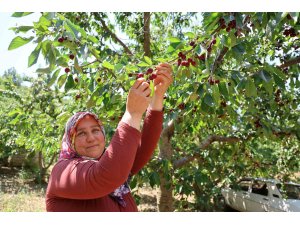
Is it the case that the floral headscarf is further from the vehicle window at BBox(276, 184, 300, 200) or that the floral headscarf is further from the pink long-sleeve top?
the vehicle window at BBox(276, 184, 300, 200)

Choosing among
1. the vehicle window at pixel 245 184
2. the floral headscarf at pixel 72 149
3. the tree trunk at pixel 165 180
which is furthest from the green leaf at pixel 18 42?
the vehicle window at pixel 245 184

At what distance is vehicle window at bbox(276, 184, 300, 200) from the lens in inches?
270

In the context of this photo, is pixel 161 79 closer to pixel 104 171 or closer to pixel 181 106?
pixel 104 171

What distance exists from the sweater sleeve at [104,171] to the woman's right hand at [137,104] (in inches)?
1.3

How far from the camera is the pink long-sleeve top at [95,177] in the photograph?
0.98m

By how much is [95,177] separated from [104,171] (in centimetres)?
4

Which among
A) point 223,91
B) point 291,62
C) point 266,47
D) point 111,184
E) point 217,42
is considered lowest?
point 111,184

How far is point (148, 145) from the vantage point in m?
1.50

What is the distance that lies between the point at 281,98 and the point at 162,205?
213cm

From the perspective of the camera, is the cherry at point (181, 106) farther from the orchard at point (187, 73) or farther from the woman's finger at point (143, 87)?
the woman's finger at point (143, 87)

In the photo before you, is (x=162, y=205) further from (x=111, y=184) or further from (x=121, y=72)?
(x=111, y=184)

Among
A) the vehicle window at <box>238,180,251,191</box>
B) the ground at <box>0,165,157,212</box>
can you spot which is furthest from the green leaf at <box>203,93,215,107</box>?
the vehicle window at <box>238,180,251,191</box>
